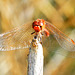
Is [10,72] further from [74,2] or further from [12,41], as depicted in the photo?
[74,2]

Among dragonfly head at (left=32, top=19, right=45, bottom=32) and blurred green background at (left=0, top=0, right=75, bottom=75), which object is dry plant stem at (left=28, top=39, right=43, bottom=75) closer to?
dragonfly head at (left=32, top=19, right=45, bottom=32)

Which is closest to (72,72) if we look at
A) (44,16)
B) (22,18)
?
(44,16)

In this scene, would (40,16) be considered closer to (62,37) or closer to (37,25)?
(62,37)

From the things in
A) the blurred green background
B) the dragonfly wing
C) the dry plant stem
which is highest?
the blurred green background

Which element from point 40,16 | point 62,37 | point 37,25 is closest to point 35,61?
point 37,25

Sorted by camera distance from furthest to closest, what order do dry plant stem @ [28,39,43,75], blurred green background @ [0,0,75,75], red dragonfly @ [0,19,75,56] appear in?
1. blurred green background @ [0,0,75,75]
2. red dragonfly @ [0,19,75,56]
3. dry plant stem @ [28,39,43,75]

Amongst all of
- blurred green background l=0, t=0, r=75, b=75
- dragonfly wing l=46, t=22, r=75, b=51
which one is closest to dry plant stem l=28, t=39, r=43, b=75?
dragonfly wing l=46, t=22, r=75, b=51
